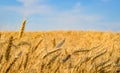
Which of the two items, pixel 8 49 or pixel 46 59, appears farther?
pixel 46 59

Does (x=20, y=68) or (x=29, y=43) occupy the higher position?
(x=29, y=43)

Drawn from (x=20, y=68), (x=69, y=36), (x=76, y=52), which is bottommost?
(x=20, y=68)

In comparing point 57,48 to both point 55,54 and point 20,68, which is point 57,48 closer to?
point 55,54

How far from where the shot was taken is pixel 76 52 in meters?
2.38

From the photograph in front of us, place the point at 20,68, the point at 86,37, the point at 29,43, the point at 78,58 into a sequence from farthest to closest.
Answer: the point at 86,37 → the point at 78,58 → the point at 29,43 → the point at 20,68

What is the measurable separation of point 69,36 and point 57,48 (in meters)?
10.1

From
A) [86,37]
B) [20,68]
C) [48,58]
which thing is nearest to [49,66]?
[48,58]

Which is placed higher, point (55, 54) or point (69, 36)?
point (69, 36)

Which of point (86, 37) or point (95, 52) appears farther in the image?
point (86, 37)

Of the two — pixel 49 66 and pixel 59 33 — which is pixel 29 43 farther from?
pixel 59 33

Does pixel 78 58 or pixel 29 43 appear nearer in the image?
pixel 29 43

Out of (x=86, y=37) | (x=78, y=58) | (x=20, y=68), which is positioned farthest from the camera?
(x=86, y=37)

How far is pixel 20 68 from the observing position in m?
2.12

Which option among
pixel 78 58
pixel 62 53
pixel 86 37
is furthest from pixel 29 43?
pixel 86 37
